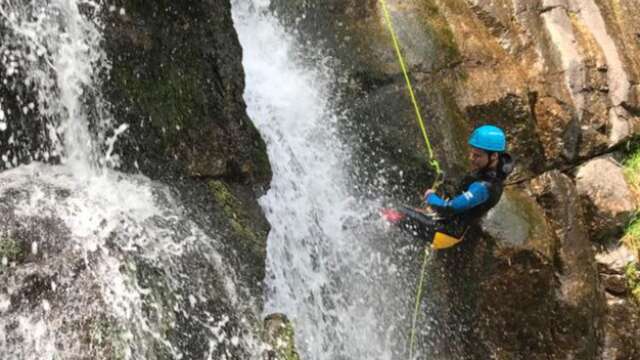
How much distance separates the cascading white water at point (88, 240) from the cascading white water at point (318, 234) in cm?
181

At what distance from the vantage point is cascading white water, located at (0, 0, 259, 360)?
3.67 m

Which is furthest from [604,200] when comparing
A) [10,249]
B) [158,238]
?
[10,249]

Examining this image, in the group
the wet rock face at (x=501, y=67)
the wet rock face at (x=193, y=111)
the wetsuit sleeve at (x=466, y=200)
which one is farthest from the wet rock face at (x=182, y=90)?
the wet rock face at (x=501, y=67)

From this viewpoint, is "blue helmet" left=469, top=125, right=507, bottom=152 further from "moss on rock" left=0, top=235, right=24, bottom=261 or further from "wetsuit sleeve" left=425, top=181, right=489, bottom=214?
"moss on rock" left=0, top=235, right=24, bottom=261

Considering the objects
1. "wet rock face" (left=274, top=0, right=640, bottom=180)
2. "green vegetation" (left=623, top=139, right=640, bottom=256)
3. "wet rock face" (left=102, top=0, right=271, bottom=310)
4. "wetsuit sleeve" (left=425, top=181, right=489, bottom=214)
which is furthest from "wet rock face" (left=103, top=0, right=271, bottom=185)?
"green vegetation" (left=623, top=139, right=640, bottom=256)

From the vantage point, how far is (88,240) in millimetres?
4062

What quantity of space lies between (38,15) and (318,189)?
11.2 ft

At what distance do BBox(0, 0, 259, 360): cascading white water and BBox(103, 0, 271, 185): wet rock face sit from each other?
0.20 metres

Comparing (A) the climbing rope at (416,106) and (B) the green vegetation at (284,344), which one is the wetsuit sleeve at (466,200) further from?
(B) the green vegetation at (284,344)

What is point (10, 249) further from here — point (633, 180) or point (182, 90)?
point (633, 180)

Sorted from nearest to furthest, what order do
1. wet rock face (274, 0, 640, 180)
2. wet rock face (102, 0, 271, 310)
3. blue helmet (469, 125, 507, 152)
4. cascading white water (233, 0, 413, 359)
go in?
wet rock face (102, 0, 271, 310) → blue helmet (469, 125, 507, 152) → cascading white water (233, 0, 413, 359) → wet rock face (274, 0, 640, 180)

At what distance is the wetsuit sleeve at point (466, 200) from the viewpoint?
19.1 feet

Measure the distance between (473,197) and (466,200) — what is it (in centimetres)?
7

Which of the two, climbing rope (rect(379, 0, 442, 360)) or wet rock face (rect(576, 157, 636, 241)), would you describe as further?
wet rock face (rect(576, 157, 636, 241))
